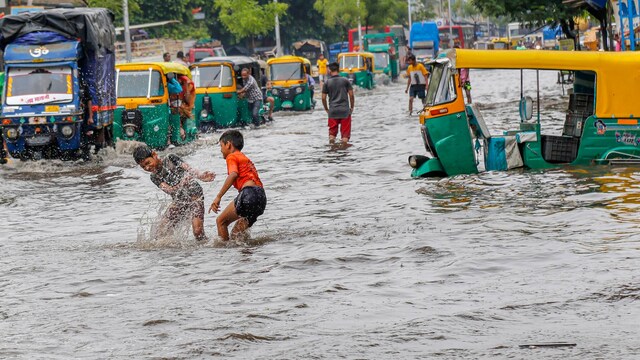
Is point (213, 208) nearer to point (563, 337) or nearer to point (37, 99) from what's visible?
point (563, 337)

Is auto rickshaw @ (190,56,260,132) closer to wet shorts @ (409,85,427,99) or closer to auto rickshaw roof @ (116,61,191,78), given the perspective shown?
wet shorts @ (409,85,427,99)

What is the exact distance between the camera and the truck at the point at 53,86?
21281mm

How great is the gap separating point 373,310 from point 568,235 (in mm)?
3568

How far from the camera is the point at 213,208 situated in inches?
440

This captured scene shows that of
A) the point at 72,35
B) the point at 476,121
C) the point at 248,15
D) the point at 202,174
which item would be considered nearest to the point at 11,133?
the point at 72,35

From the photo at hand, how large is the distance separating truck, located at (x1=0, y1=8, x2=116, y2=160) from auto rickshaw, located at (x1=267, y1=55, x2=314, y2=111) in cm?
1422

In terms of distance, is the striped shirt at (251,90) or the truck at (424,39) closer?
the striped shirt at (251,90)

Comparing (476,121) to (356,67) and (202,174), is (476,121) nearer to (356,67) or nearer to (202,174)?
(202,174)

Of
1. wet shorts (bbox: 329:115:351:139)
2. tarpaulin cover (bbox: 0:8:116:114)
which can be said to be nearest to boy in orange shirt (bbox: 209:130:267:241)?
tarpaulin cover (bbox: 0:8:116:114)

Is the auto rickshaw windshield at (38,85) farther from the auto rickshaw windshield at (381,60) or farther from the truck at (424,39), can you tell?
the truck at (424,39)

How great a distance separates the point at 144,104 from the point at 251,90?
7.06 m

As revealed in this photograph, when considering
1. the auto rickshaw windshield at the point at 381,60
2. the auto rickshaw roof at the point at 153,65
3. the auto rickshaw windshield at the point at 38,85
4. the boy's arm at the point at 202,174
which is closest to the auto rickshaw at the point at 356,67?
the auto rickshaw windshield at the point at 381,60

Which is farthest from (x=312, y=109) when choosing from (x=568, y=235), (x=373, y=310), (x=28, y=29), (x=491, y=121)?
(x=373, y=310)

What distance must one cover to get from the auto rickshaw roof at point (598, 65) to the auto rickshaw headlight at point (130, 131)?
9.54m
